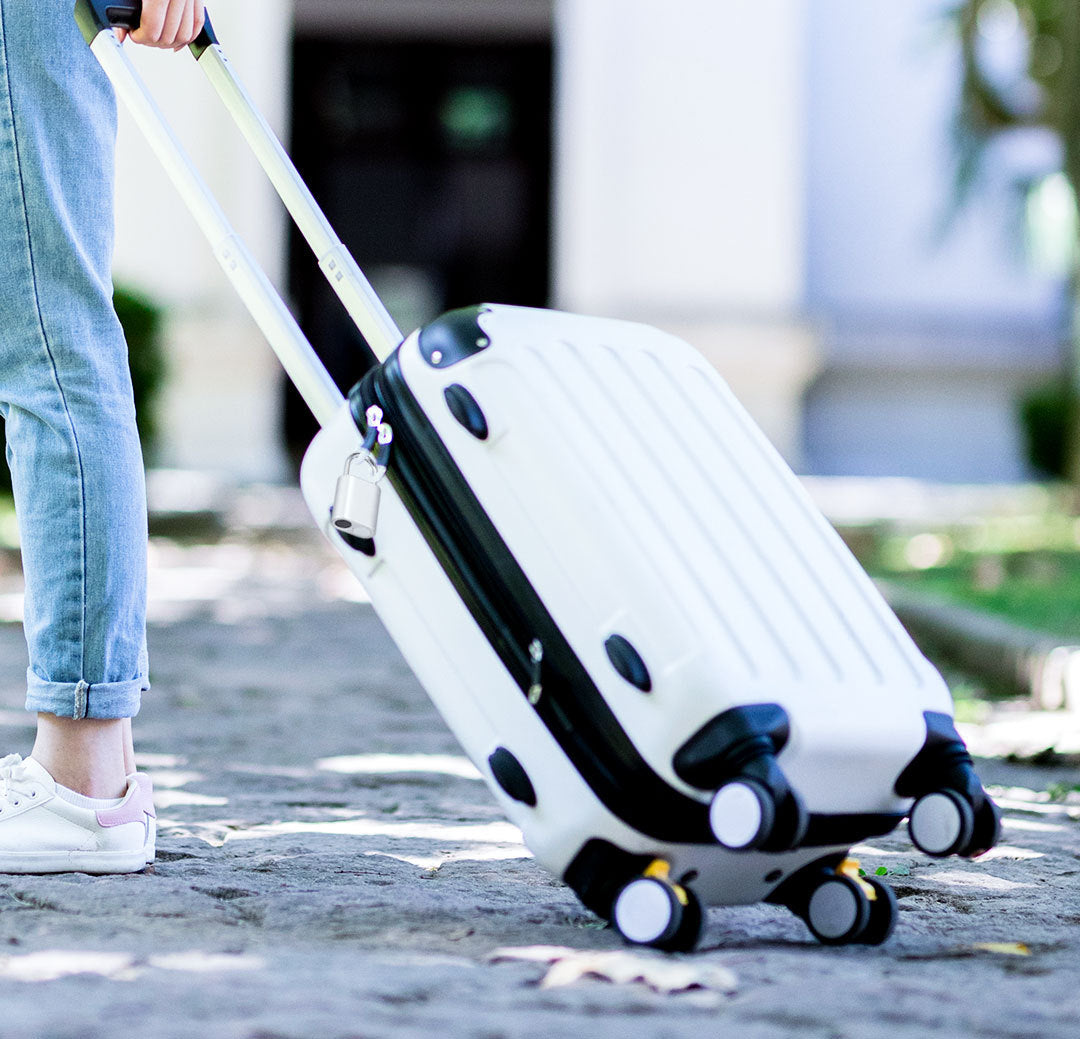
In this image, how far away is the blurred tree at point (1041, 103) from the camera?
856 centimetres

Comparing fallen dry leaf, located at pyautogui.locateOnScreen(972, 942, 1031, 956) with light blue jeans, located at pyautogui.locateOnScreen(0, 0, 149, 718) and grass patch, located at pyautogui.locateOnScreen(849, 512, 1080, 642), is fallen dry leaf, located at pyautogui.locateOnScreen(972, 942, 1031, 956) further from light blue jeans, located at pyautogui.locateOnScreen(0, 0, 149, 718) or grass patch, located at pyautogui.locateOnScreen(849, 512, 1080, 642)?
grass patch, located at pyautogui.locateOnScreen(849, 512, 1080, 642)

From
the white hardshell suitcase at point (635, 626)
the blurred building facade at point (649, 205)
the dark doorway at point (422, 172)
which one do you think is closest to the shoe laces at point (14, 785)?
the white hardshell suitcase at point (635, 626)

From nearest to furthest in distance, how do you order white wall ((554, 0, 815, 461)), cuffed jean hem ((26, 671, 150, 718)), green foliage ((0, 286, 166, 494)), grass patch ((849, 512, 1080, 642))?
cuffed jean hem ((26, 671, 150, 718)), grass patch ((849, 512, 1080, 642)), green foliage ((0, 286, 166, 494)), white wall ((554, 0, 815, 461))

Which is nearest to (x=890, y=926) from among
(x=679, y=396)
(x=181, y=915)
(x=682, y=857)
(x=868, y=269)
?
(x=682, y=857)

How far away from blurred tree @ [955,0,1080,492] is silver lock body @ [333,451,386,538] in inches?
279

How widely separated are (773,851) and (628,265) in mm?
11330

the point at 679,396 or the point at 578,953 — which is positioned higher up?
the point at 679,396

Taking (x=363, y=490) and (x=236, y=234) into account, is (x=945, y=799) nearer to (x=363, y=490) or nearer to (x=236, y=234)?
(x=363, y=490)

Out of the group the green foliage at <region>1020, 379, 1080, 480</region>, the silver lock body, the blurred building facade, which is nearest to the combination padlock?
the silver lock body

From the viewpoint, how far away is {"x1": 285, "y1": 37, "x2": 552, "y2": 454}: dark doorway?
1516cm

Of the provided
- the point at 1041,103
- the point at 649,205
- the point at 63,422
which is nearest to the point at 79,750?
the point at 63,422

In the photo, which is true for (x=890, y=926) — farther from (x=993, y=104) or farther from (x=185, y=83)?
(x=185, y=83)

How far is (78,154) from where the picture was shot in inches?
88.3

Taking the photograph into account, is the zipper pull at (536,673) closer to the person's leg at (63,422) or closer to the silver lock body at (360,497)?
the silver lock body at (360,497)
